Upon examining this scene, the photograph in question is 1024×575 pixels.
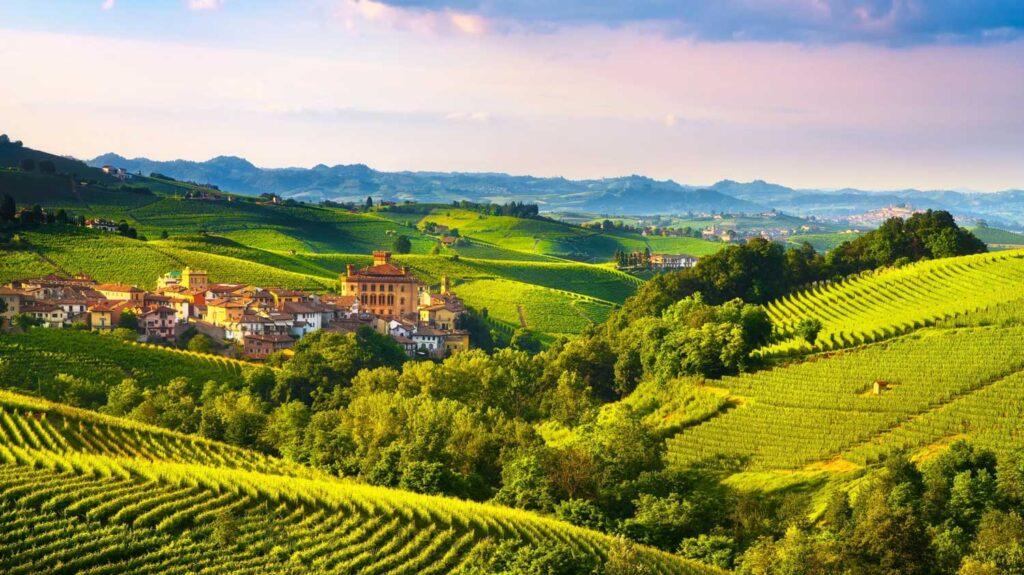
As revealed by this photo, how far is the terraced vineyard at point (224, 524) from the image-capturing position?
26.4 metres

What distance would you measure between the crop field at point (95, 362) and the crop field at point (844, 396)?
34190 millimetres

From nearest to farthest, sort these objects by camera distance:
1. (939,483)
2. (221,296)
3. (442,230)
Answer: (939,483), (221,296), (442,230)

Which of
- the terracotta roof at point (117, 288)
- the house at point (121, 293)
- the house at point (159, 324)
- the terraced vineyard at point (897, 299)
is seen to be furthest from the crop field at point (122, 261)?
the terraced vineyard at point (897, 299)

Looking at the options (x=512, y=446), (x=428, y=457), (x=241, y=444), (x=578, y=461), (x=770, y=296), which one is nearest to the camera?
(x=578, y=461)

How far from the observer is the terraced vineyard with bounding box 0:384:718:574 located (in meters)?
26.4

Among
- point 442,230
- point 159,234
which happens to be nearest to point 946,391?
point 159,234

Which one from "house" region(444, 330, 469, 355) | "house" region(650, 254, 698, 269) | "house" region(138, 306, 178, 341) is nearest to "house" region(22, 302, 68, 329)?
"house" region(138, 306, 178, 341)

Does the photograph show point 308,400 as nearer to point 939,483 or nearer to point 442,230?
point 939,483

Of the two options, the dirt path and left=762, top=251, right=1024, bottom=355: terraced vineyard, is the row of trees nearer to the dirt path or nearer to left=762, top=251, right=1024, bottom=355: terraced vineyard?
the dirt path

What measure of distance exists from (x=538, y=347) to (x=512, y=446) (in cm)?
5159

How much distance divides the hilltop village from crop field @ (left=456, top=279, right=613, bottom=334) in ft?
19.2

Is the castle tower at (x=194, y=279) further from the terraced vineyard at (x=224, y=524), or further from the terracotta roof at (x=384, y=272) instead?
the terraced vineyard at (x=224, y=524)

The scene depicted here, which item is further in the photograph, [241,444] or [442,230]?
[442,230]

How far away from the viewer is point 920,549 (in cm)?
3106
